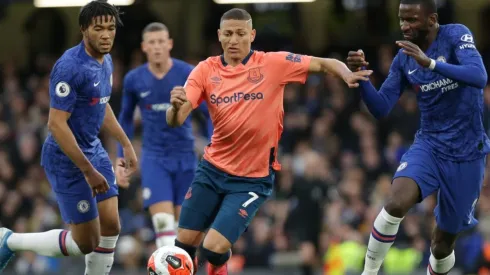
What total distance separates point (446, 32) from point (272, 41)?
38.5 ft

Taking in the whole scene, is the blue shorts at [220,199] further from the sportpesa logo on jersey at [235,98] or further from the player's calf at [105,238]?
the player's calf at [105,238]

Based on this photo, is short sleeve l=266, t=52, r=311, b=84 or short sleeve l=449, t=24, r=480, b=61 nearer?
short sleeve l=449, t=24, r=480, b=61

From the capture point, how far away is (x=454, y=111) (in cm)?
1002

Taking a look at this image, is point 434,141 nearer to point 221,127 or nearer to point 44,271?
point 221,127

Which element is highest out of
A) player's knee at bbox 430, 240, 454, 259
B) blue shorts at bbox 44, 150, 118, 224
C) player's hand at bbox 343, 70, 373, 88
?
player's hand at bbox 343, 70, 373, 88

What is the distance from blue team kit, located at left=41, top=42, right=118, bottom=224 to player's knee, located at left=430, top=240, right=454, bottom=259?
293cm

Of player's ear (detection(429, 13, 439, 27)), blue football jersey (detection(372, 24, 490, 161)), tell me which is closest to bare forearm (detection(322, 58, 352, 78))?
blue football jersey (detection(372, 24, 490, 161))

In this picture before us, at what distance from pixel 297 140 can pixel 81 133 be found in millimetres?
9065

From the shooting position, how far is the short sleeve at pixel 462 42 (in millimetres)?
9789

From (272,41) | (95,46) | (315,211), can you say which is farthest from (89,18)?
(272,41)

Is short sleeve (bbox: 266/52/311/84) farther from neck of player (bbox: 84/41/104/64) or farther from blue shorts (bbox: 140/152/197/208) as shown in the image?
blue shorts (bbox: 140/152/197/208)

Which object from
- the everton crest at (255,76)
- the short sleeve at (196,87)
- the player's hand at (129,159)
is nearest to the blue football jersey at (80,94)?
the player's hand at (129,159)

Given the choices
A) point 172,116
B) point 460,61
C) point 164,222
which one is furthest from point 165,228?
point 460,61

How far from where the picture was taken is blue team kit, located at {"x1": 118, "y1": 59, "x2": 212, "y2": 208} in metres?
12.5
